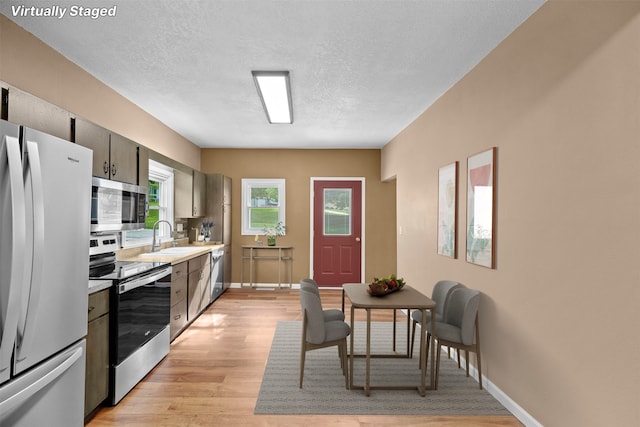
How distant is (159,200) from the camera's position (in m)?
5.23

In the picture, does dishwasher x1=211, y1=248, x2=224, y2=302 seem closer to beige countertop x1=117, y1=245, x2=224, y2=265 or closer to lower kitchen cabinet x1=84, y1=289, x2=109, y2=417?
beige countertop x1=117, y1=245, x2=224, y2=265

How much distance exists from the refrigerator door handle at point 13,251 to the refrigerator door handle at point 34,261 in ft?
0.17

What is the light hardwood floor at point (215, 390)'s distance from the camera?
2.50 meters

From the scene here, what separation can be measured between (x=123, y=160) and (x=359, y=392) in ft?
9.23

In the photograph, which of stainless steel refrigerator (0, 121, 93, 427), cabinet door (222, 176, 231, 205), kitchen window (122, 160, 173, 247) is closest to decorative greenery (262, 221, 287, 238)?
cabinet door (222, 176, 231, 205)

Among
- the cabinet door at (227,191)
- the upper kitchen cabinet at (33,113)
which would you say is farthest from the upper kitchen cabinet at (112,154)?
the cabinet door at (227,191)

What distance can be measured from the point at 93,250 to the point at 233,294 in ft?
11.3

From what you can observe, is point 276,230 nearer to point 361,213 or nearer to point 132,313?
point 361,213

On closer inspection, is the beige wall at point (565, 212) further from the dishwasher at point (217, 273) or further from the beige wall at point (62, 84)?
the dishwasher at point (217, 273)

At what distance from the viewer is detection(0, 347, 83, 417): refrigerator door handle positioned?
5.13 feet

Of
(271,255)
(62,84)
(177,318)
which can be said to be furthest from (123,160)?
(271,255)

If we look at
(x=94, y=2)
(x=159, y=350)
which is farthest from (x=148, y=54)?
(x=159, y=350)

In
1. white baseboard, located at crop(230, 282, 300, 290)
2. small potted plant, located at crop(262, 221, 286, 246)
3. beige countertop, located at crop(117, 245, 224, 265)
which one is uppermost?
small potted plant, located at crop(262, 221, 286, 246)

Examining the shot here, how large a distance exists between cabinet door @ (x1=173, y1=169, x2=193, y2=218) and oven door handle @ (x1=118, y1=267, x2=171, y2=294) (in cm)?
203
